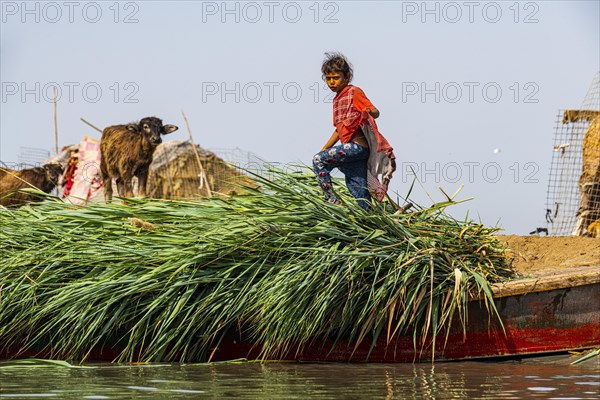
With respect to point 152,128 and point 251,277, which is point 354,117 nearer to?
point 251,277

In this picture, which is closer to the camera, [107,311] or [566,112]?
[107,311]

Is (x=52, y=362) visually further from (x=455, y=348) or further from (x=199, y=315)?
(x=455, y=348)

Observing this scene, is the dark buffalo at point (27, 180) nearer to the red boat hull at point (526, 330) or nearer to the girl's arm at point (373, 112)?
the girl's arm at point (373, 112)

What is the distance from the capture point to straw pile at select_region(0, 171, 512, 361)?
619 centimetres

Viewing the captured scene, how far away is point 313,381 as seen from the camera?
5402 millimetres

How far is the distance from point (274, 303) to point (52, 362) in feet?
5.20

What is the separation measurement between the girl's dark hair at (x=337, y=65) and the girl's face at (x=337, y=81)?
2 centimetres

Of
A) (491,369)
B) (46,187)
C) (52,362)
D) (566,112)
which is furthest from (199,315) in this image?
(46,187)

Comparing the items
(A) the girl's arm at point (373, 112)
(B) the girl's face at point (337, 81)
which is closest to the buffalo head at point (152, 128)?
(B) the girl's face at point (337, 81)

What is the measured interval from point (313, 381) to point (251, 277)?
1142 mm

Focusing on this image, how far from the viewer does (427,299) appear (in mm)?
6223

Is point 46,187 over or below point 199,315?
over

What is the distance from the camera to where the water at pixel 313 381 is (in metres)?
4.86

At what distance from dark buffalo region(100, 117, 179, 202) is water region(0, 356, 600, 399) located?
5.69 metres
